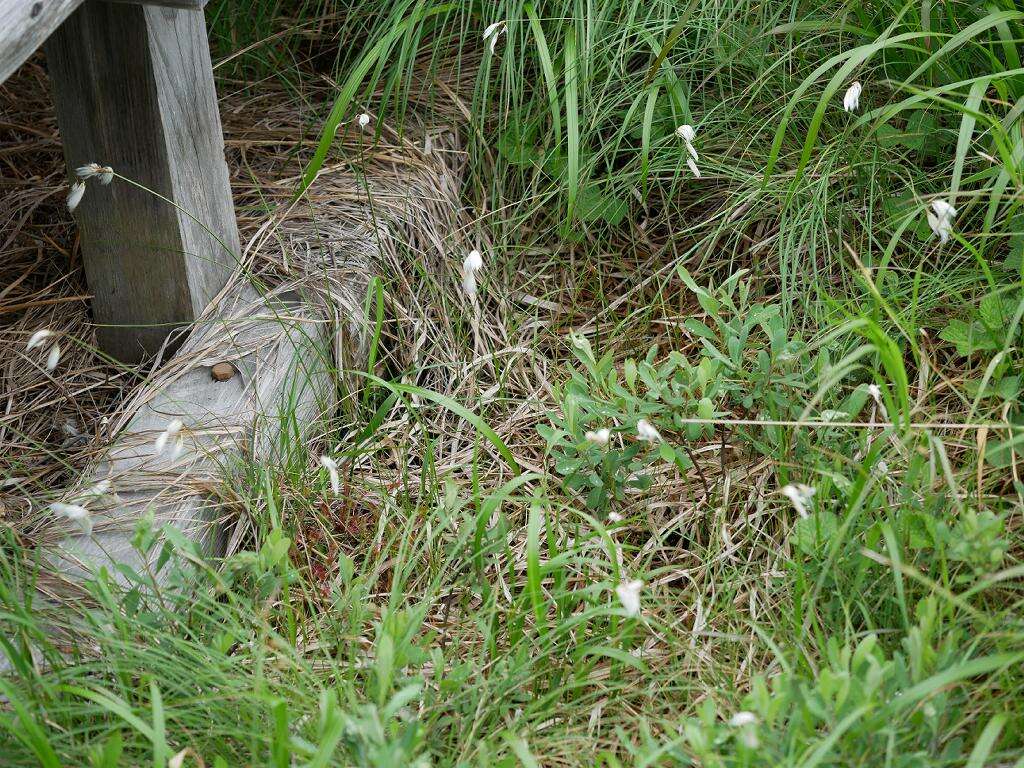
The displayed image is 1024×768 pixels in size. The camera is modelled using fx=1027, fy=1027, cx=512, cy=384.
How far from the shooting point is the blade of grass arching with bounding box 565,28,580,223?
212 cm

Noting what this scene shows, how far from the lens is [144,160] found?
2033 millimetres

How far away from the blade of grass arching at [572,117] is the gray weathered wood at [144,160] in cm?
73

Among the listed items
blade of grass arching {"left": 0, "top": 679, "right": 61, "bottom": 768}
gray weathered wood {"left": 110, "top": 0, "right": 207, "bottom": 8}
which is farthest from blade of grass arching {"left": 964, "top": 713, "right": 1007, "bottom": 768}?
gray weathered wood {"left": 110, "top": 0, "right": 207, "bottom": 8}

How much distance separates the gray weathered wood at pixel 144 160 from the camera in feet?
6.42

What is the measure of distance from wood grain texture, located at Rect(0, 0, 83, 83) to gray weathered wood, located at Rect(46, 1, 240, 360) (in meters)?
0.36

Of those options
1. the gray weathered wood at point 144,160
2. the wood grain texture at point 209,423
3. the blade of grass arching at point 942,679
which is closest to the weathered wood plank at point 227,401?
the wood grain texture at point 209,423

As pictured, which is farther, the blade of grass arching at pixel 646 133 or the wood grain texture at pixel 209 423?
the blade of grass arching at pixel 646 133

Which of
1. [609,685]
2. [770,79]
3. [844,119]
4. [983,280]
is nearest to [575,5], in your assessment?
[770,79]

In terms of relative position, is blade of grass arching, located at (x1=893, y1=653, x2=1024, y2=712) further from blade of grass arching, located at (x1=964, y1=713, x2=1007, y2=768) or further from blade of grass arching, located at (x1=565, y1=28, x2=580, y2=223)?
blade of grass arching, located at (x1=565, y1=28, x2=580, y2=223)

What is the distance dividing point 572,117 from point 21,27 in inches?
42.2

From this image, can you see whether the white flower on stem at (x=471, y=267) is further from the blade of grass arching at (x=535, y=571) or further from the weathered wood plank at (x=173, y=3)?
the weathered wood plank at (x=173, y=3)

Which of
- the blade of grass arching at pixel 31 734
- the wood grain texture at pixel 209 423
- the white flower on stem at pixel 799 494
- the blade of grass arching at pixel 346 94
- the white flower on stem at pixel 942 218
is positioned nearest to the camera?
the blade of grass arching at pixel 31 734

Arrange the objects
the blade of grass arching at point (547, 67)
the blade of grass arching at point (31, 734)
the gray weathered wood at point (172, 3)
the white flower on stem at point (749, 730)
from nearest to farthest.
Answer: the white flower on stem at point (749, 730)
the blade of grass arching at point (31, 734)
the gray weathered wood at point (172, 3)
the blade of grass arching at point (547, 67)

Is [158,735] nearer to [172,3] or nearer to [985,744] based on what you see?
[985,744]
